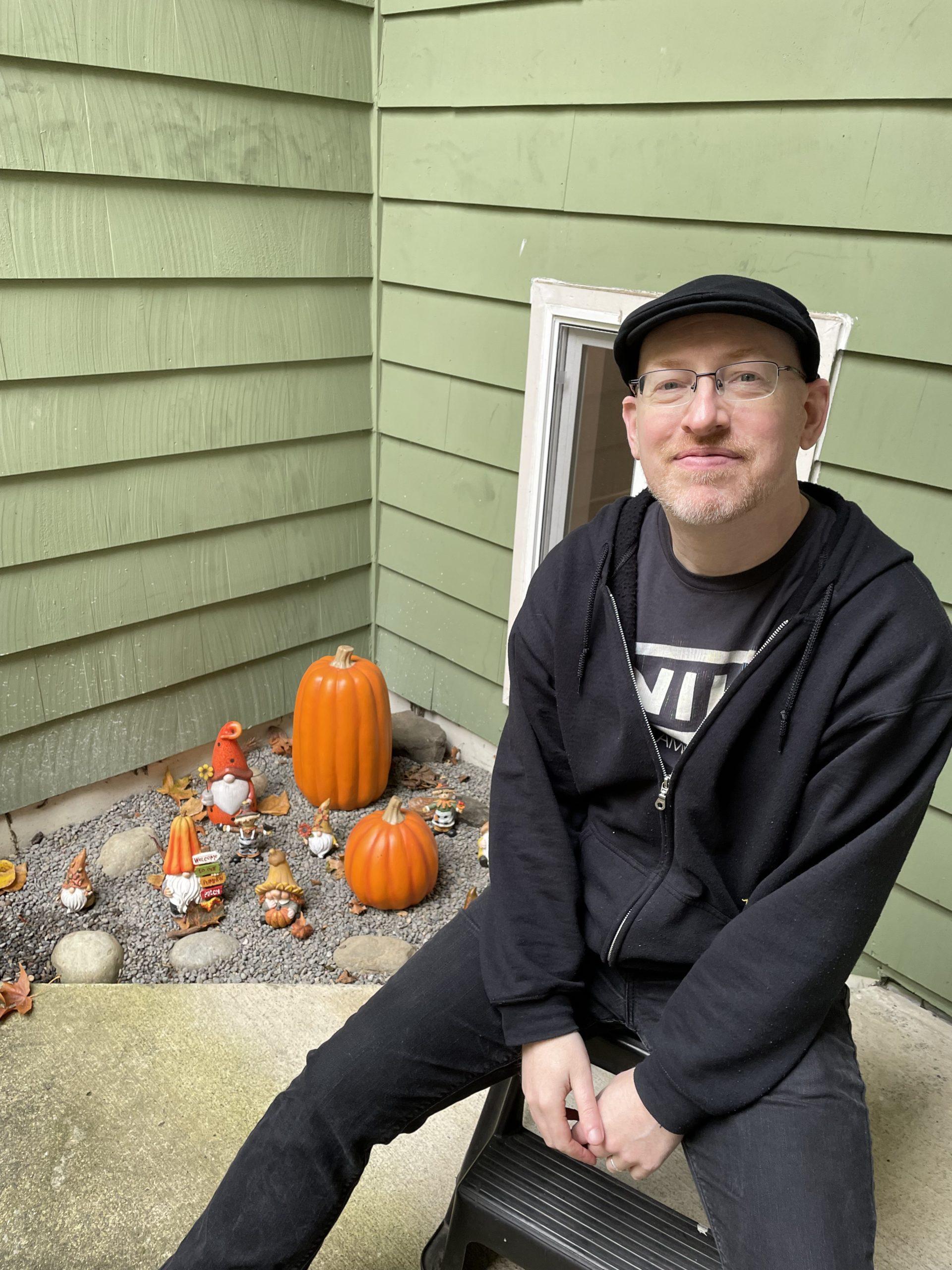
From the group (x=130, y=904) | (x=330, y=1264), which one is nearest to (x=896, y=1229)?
(x=330, y=1264)

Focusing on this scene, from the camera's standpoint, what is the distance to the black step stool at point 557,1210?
52.1 inches

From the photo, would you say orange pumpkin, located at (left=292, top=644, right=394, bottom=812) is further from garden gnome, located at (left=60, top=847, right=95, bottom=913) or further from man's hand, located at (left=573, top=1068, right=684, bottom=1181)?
man's hand, located at (left=573, top=1068, right=684, bottom=1181)

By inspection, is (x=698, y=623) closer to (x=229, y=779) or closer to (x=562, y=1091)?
(x=562, y=1091)

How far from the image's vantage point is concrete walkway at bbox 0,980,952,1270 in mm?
1603

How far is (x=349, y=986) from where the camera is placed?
7.21ft

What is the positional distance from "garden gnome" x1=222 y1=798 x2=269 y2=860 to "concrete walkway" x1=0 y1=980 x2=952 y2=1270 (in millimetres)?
562

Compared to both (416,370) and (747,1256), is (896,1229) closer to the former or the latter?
(747,1256)

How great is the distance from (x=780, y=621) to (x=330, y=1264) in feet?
4.14

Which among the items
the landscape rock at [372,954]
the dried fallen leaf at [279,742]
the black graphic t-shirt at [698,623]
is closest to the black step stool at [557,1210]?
the black graphic t-shirt at [698,623]

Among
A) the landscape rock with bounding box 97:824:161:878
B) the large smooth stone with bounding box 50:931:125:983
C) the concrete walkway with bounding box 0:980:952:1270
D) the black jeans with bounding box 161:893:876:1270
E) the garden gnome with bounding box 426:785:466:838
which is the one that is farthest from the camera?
the garden gnome with bounding box 426:785:466:838

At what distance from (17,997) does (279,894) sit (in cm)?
64

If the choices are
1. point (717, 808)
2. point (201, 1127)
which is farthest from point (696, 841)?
point (201, 1127)

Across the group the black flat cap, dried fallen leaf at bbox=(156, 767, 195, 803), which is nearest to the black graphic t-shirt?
the black flat cap

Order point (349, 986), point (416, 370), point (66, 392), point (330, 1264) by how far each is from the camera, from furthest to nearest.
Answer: point (416, 370)
point (66, 392)
point (349, 986)
point (330, 1264)
